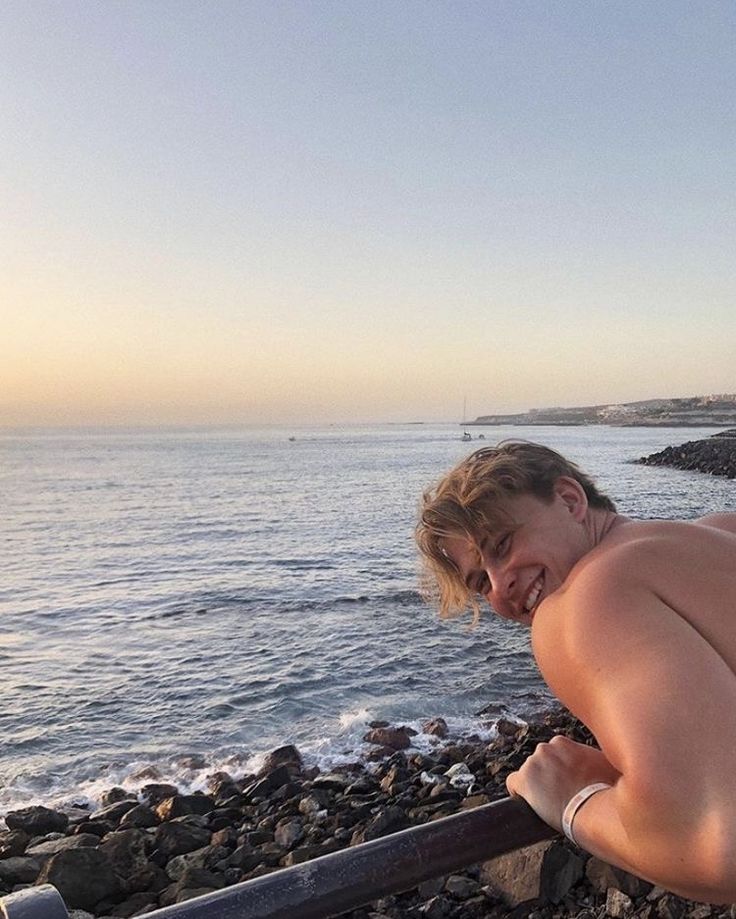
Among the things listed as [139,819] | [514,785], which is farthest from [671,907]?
[139,819]

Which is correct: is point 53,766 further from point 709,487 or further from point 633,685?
point 709,487

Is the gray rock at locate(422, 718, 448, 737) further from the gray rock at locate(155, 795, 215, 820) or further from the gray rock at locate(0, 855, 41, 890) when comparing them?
the gray rock at locate(0, 855, 41, 890)

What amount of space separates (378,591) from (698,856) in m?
13.2

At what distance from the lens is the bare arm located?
1.32 metres

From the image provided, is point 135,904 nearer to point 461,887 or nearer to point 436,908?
point 436,908

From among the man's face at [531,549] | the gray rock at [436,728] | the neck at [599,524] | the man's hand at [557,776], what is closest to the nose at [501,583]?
the man's face at [531,549]

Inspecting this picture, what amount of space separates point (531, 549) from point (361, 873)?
0.76 metres

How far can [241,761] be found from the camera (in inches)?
289

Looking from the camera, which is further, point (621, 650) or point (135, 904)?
point (135, 904)

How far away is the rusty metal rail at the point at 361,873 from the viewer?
130 cm

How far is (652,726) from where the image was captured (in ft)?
4.42

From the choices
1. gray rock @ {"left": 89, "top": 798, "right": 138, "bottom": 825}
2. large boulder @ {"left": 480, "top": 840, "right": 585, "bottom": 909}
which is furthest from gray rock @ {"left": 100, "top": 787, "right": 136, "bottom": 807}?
large boulder @ {"left": 480, "top": 840, "right": 585, "bottom": 909}

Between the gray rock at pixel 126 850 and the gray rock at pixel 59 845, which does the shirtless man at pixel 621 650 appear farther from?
the gray rock at pixel 59 845

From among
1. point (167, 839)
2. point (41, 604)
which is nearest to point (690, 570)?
point (167, 839)
